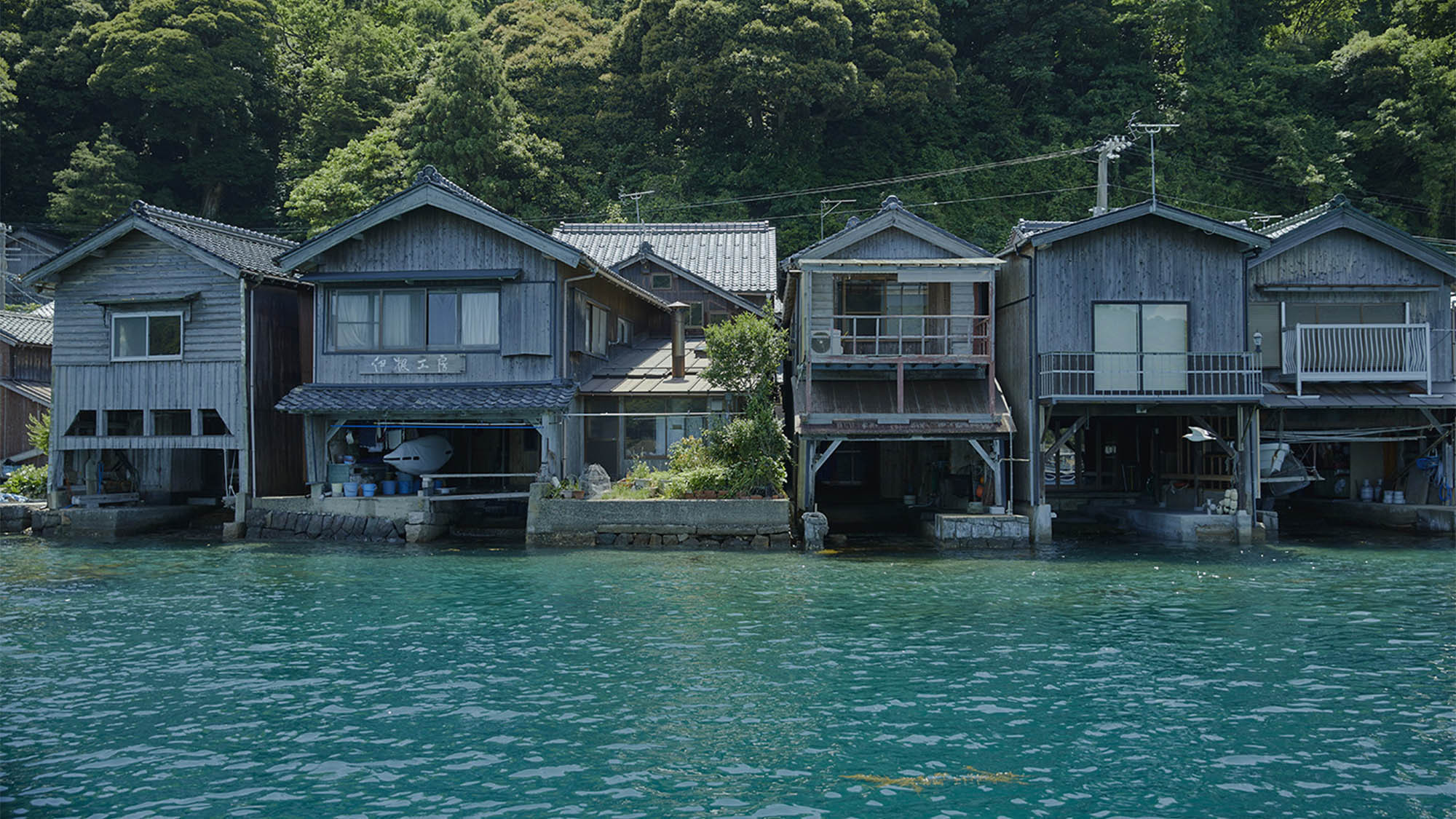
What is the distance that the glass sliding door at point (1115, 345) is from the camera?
25500 millimetres

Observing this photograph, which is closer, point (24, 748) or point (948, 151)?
point (24, 748)

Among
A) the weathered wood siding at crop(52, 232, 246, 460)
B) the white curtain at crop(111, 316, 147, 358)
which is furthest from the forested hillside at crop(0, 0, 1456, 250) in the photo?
the white curtain at crop(111, 316, 147, 358)

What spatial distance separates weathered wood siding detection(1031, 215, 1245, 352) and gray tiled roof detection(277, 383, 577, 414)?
12.0 metres

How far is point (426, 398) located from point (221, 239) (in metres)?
8.23

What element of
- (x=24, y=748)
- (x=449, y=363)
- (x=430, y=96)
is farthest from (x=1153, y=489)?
(x=430, y=96)

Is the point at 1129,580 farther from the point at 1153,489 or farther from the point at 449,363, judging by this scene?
the point at 449,363

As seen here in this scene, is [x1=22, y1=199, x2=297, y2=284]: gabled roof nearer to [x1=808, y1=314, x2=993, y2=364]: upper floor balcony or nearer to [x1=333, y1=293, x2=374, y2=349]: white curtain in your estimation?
[x1=333, y1=293, x2=374, y2=349]: white curtain

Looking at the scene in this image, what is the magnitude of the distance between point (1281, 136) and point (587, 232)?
31.4 m

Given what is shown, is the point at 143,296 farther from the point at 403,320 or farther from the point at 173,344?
the point at 403,320

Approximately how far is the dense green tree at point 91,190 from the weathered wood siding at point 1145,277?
4183 cm

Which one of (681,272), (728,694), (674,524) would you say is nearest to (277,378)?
(674,524)

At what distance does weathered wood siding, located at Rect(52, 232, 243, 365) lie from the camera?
2762 cm

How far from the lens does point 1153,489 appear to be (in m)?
30.7

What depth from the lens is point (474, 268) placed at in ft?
A: 88.8
